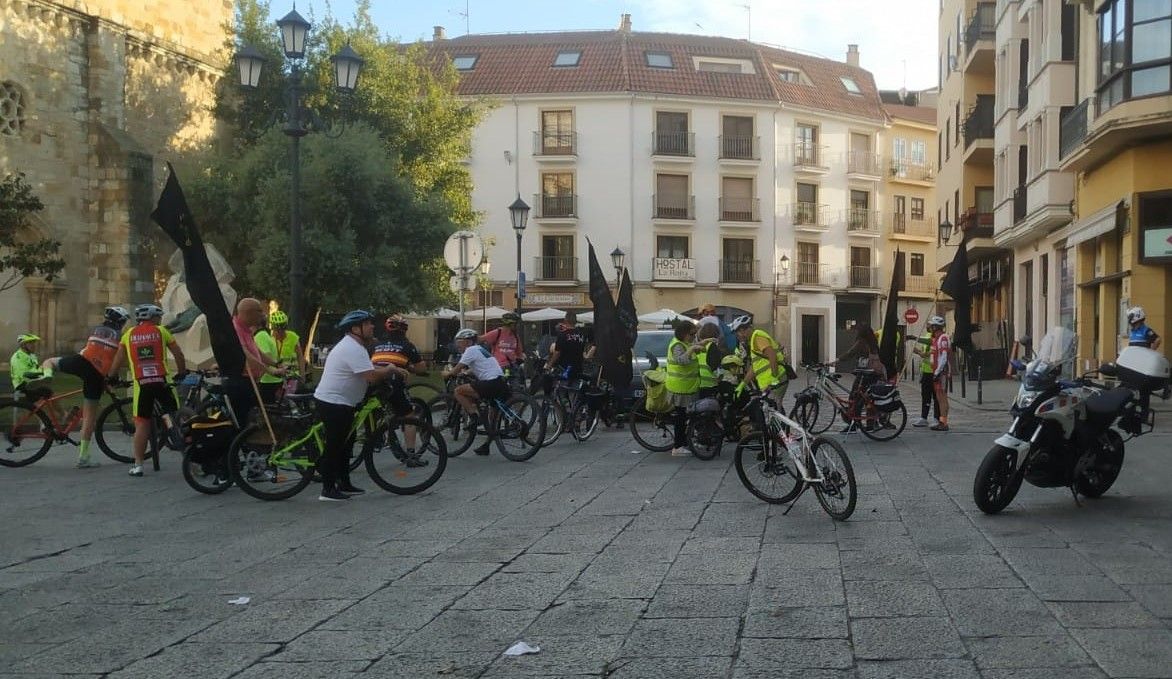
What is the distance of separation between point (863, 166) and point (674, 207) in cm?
1080

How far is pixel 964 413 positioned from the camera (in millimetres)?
20328

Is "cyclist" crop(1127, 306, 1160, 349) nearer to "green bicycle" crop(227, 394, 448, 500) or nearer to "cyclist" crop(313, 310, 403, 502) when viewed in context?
"green bicycle" crop(227, 394, 448, 500)

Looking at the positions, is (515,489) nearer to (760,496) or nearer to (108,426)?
(760,496)

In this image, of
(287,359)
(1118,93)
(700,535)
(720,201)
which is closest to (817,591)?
(700,535)

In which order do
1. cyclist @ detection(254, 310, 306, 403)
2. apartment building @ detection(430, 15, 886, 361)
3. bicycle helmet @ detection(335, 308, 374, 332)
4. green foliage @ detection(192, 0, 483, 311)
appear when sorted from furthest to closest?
apartment building @ detection(430, 15, 886, 361) < green foliage @ detection(192, 0, 483, 311) < cyclist @ detection(254, 310, 306, 403) < bicycle helmet @ detection(335, 308, 374, 332)

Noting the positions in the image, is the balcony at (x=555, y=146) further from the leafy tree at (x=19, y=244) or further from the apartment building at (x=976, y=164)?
the leafy tree at (x=19, y=244)

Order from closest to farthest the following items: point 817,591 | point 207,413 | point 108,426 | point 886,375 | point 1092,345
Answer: point 817,591 → point 207,413 → point 108,426 → point 886,375 → point 1092,345

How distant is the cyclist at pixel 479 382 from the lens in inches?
490

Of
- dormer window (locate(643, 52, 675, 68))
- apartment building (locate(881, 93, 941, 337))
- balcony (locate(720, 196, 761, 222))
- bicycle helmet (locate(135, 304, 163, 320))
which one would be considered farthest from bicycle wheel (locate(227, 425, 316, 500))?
apartment building (locate(881, 93, 941, 337))

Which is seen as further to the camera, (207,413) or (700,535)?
(207,413)

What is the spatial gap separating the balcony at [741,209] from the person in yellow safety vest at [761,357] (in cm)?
4109

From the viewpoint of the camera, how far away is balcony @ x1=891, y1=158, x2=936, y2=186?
2346 inches

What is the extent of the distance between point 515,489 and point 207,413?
268 cm

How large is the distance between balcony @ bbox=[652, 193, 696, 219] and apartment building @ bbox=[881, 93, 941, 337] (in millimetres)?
11577
